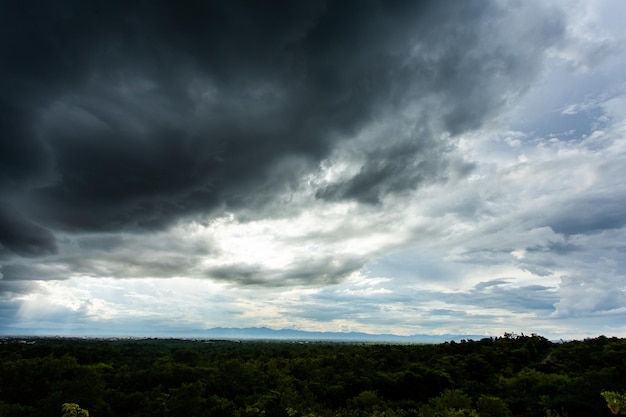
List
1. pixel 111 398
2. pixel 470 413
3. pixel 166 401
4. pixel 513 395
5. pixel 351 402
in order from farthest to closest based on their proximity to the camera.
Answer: pixel 513 395
pixel 351 402
pixel 111 398
pixel 166 401
pixel 470 413

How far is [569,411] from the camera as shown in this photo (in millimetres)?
33125

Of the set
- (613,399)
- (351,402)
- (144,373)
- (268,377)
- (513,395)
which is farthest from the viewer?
(268,377)

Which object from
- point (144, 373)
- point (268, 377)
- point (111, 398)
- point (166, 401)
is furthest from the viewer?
point (268, 377)

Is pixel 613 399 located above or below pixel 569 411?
above

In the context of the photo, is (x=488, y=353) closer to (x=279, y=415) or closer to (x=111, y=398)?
(x=279, y=415)

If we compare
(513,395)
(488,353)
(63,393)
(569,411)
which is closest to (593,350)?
(488,353)

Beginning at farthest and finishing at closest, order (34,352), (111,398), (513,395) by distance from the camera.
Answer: (34,352) < (513,395) < (111,398)

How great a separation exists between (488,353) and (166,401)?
61.6m

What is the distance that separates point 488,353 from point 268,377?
44614 mm

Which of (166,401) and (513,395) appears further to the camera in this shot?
(513,395)

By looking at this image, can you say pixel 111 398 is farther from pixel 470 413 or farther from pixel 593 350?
pixel 593 350

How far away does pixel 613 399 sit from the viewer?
70.7 feet

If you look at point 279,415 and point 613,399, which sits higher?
point 613,399

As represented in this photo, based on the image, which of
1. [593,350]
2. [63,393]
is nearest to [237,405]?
[63,393]
